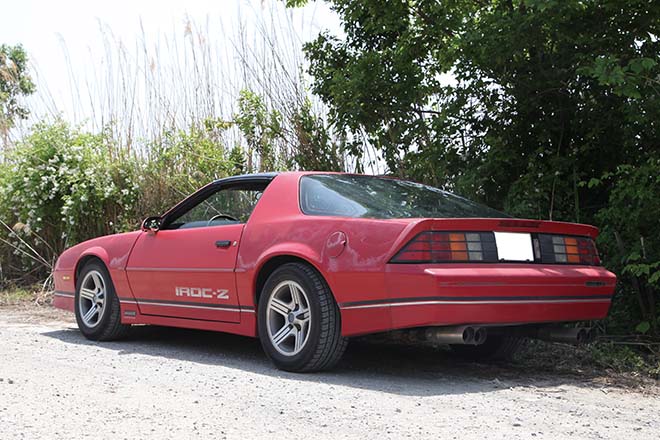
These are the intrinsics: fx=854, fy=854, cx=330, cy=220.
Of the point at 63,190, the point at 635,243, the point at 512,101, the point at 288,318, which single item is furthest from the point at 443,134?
the point at 63,190

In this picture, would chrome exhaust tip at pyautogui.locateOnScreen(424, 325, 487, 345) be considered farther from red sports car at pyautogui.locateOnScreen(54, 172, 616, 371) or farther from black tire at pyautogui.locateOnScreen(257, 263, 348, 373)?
black tire at pyautogui.locateOnScreen(257, 263, 348, 373)

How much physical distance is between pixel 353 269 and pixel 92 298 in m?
3.17

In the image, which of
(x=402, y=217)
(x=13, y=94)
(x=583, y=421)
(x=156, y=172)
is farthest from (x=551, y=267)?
(x=13, y=94)

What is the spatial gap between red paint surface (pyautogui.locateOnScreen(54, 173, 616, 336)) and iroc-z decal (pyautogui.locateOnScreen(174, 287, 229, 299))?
0.03 metres

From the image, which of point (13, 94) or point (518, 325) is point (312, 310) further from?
point (13, 94)

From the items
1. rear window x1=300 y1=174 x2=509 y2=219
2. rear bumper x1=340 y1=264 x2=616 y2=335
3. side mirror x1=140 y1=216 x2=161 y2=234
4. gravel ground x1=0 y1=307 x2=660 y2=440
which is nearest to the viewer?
gravel ground x1=0 y1=307 x2=660 y2=440

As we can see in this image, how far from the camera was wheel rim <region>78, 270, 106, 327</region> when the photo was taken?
23.8 ft

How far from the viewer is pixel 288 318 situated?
5480 mm

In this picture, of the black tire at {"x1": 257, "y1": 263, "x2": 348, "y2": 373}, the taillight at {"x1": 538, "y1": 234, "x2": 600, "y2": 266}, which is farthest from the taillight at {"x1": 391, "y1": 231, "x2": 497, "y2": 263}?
the black tire at {"x1": 257, "y1": 263, "x2": 348, "y2": 373}

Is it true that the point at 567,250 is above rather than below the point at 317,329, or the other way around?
above

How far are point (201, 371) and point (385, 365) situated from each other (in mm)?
1275

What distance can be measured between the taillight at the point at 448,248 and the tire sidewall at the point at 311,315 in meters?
0.64

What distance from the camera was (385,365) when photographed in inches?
232

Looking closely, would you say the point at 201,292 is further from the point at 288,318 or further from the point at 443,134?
the point at 443,134
